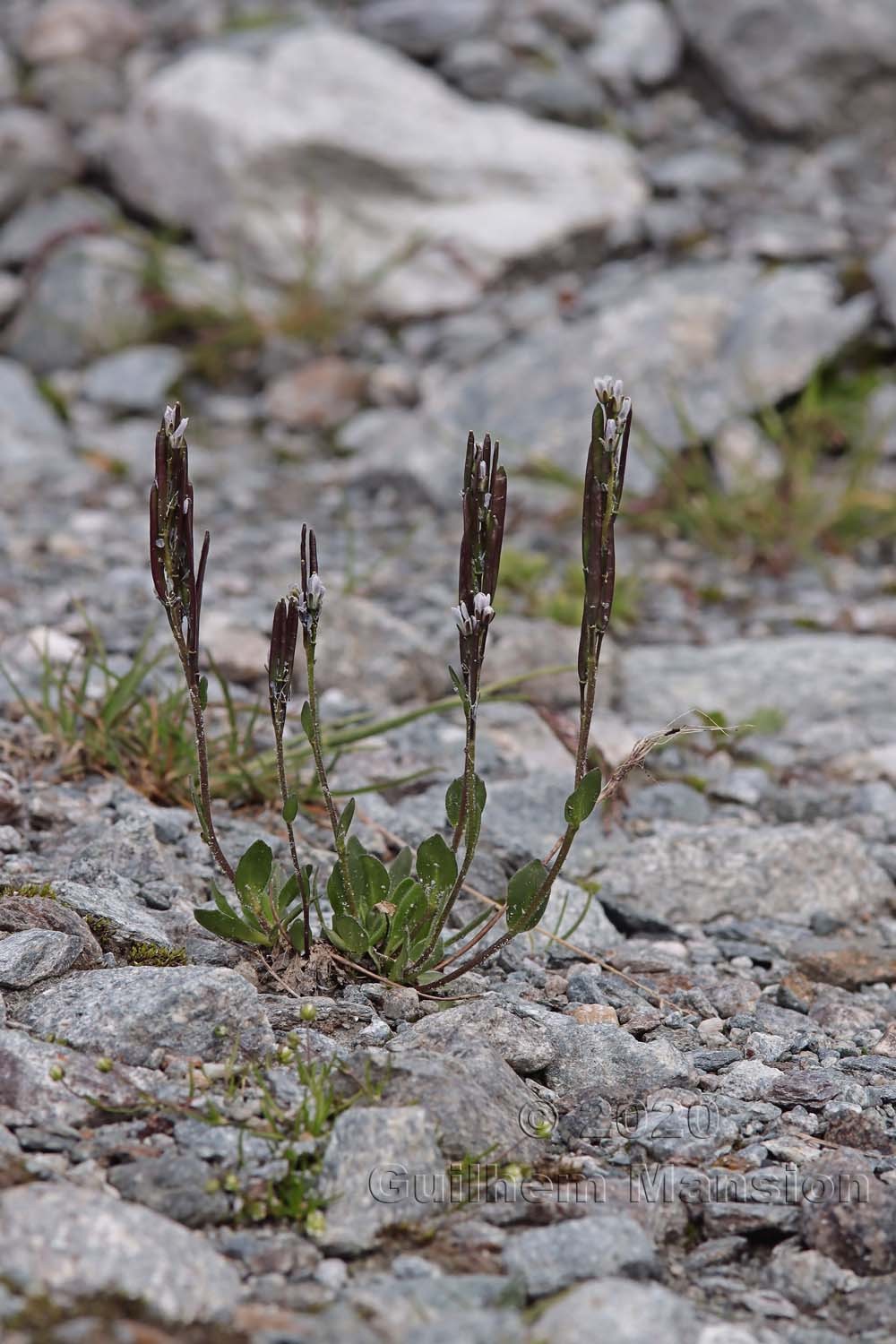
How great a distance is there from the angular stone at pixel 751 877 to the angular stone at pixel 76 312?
522cm

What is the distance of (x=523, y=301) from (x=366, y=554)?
2519 millimetres

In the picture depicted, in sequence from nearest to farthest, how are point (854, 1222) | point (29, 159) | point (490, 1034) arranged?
1. point (854, 1222)
2. point (490, 1034)
3. point (29, 159)

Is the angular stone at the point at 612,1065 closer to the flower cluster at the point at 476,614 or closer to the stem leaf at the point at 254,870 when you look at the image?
the stem leaf at the point at 254,870

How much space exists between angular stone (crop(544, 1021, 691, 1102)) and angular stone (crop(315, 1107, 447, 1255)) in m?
0.42

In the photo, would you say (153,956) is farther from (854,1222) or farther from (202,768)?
(854,1222)

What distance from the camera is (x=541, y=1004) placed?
2.71m

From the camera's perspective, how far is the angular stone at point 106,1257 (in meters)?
1.69

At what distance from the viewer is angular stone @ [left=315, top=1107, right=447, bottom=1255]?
192 cm

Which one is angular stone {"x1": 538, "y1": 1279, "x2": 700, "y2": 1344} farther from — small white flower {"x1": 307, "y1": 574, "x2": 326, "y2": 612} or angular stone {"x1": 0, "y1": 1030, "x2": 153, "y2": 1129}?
small white flower {"x1": 307, "y1": 574, "x2": 326, "y2": 612}

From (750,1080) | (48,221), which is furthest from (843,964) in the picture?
(48,221)

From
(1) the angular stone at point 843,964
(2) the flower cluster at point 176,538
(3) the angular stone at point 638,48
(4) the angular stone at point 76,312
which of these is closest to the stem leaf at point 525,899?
(2) the flower cluster at point 176,538

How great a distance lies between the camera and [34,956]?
2.41 m

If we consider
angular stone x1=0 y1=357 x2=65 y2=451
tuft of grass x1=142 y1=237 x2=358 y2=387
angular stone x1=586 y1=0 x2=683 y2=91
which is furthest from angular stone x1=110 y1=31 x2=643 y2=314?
angular stone x1=0 y1=357 x2=65 y2=451

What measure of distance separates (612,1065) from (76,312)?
6.28 m
